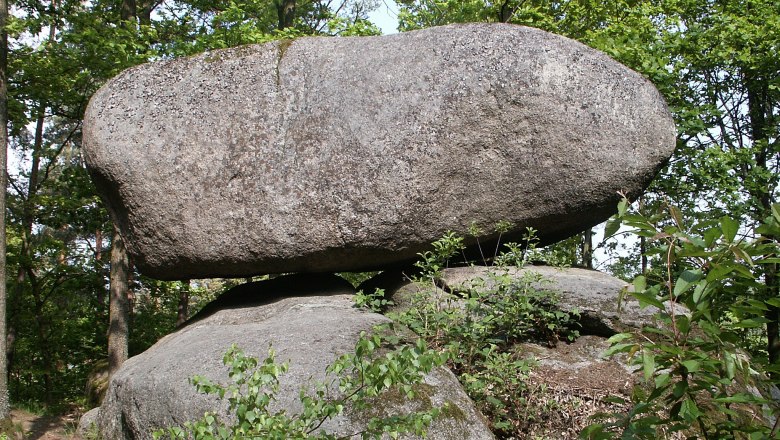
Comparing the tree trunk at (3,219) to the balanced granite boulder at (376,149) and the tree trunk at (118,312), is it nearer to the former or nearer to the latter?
the tree trunk at (118,312)

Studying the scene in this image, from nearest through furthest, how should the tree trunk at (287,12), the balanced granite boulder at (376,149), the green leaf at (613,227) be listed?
the green leaf at (613,227)
the balanced granite boulder at (376,149)
the tree trunk at (287,12)

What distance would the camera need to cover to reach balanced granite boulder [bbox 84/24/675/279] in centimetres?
624

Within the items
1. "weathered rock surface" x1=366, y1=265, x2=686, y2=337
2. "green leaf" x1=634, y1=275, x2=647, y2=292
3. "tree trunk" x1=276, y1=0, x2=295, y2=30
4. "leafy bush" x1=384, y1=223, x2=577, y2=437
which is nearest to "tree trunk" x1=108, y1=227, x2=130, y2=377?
"weathered rock surface" x1=366, y1=265, x2=686, y2=337

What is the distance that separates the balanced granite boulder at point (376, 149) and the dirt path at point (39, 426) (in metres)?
3.38

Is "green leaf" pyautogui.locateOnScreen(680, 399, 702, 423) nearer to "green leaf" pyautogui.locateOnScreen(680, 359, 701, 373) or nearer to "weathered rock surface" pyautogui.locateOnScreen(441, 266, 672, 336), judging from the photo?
"green leaf" pyautogui.locateOnScreen(680, 359, 701, 373)

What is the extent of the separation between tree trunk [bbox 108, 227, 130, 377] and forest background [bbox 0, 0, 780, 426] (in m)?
0.02

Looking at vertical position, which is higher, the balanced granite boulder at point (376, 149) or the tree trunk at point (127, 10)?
the tree trunk at point (127, 10)

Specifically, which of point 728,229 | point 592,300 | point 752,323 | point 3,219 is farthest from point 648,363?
point 3,219

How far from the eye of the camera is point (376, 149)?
246 inches

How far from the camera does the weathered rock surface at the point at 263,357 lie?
186 inches

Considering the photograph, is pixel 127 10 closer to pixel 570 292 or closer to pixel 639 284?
pixel 570 292

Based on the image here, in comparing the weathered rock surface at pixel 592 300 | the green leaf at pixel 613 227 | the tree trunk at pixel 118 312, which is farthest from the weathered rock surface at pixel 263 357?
the tree trunk at pixel 118 312

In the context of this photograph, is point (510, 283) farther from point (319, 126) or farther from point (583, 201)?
point (319, 126)

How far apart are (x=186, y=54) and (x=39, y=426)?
5304 mm
